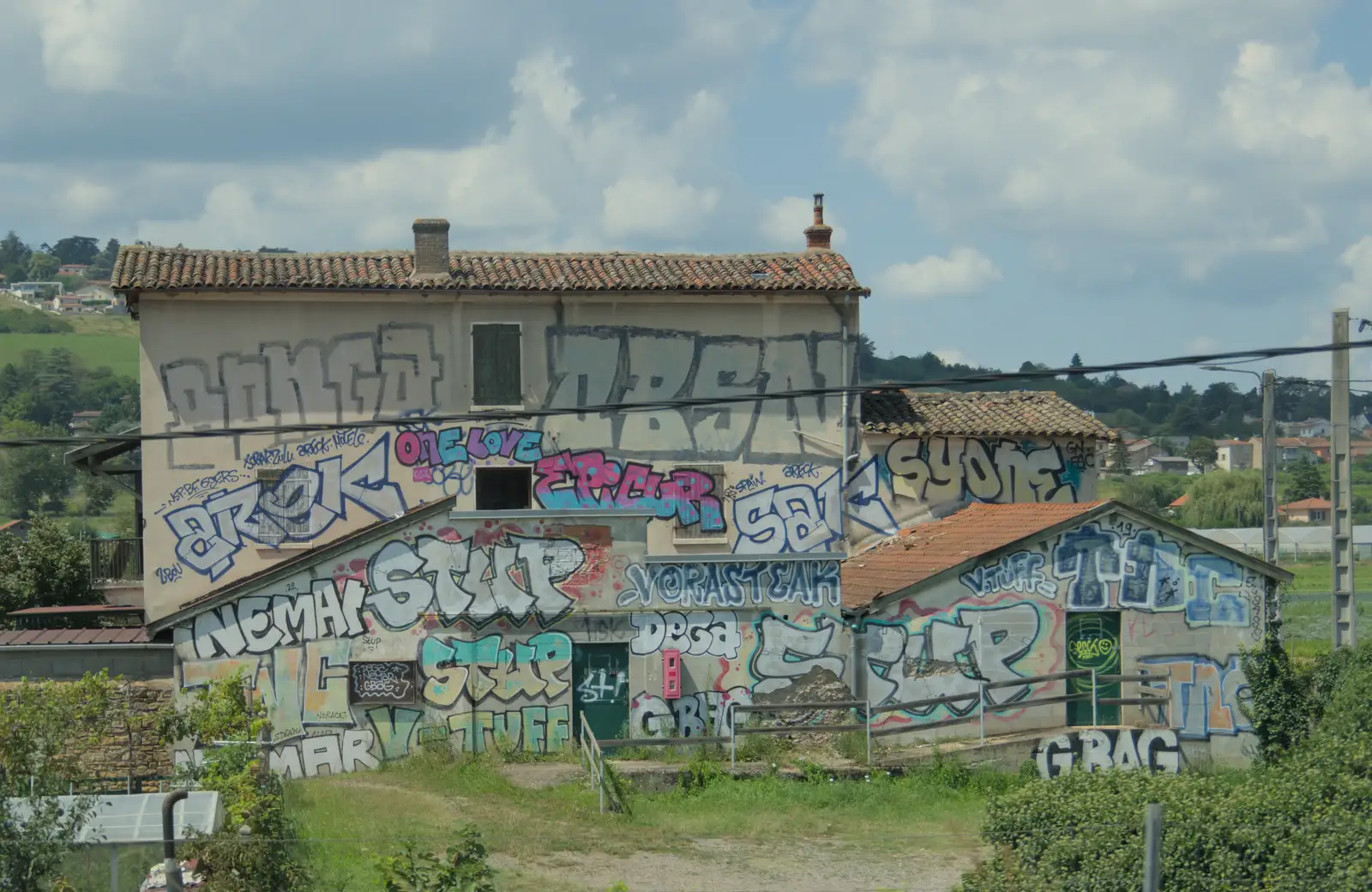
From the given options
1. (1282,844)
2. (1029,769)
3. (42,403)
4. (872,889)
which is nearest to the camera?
(1282,844)

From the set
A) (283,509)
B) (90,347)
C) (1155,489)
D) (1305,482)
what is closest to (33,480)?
(90,347)

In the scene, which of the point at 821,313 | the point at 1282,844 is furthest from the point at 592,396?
the point at 1282,844

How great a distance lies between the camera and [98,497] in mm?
84750

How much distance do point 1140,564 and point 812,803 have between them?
7.94 meters

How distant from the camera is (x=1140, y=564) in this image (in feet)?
85.9

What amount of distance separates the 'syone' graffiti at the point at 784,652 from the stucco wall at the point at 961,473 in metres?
5.21

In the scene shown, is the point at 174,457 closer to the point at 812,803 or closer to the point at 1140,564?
the point at 812,803

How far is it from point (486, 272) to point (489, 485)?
4.02m

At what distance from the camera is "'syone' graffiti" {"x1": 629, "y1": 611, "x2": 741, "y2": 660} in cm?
2505

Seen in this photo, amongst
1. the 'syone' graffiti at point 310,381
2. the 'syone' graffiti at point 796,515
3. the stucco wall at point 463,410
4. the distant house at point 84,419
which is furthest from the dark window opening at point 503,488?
the distant house at point 84,419

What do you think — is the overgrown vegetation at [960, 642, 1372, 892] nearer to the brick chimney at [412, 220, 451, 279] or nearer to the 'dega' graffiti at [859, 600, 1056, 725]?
the 'dega' graffiti at [859, 600, 1056, 725]

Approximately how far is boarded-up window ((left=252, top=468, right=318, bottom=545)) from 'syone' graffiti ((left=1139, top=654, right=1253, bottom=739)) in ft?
49.2

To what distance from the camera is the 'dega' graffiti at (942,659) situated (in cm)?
2541

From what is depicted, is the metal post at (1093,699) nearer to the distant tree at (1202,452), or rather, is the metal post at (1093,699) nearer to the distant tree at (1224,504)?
the distant tree at (1224,504)
